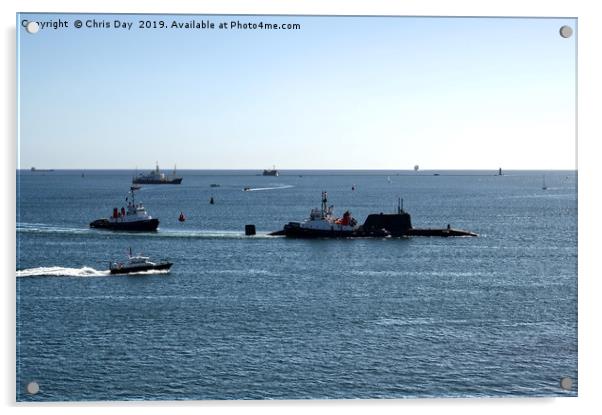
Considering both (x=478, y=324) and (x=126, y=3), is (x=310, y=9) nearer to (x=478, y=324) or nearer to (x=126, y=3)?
(x=126, y=3)

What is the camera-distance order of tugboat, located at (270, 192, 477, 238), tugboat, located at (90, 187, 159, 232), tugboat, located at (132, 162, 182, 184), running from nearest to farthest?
tugboat, located at (90, 187, 159, 232)
tugboat, located at (270, 192, 477, 238)
tugboat, located at (132, 162, 182, 184)

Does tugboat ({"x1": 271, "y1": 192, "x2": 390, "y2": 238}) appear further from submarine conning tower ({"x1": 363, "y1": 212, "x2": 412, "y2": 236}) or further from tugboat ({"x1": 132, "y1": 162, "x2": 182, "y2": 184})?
tugboat ({"x1": 132, "y1": 162, "x2": 182, "y2": 184})

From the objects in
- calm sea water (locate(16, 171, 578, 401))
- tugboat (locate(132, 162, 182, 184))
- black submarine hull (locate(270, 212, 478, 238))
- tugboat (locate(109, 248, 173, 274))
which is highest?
tugboat (locate(132, 162, 182, 184))

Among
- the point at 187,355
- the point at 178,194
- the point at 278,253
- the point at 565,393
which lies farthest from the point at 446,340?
the point at 178,194

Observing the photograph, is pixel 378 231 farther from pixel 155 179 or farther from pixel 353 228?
pixel 155 179

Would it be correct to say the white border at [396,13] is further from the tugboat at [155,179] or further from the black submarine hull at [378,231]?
the tugboat at [155,179]

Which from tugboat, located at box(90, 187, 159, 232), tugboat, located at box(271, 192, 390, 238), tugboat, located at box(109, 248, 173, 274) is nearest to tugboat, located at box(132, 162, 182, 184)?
tugboat, located at box(90, 187, 159, 232)

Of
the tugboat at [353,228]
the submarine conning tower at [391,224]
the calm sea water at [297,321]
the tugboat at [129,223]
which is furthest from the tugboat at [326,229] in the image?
the tugboat at [129,223]
